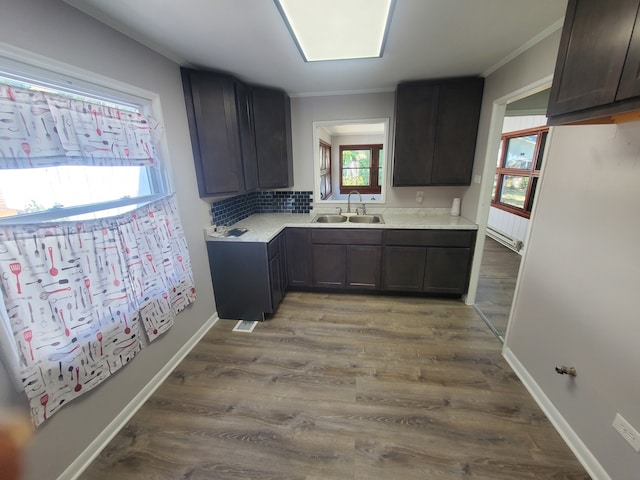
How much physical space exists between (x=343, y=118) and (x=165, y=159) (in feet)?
6.78

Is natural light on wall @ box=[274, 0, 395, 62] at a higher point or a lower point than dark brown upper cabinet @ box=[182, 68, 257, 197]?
higher

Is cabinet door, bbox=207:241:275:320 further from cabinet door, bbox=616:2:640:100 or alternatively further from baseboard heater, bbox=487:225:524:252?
baseboard heater, bbox=487:225:524:252

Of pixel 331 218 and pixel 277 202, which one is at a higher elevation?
pixel 277 202

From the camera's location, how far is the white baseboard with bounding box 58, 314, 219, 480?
133cm

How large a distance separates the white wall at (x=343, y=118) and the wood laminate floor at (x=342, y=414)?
1.55 metres


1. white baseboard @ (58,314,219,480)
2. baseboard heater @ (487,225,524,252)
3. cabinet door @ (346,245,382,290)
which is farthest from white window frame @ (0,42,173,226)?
baseboard heater @ (487,225,524,252)

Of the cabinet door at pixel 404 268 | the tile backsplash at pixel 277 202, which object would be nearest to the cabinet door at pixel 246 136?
the tile backsplash at pixel 277 202

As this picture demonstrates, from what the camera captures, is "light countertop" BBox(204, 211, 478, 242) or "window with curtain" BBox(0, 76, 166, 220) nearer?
"window with curtain" BBox(0, 76, 166, 220)

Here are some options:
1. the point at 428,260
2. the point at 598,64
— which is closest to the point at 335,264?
the point at 428,260

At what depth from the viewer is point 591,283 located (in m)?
1.32

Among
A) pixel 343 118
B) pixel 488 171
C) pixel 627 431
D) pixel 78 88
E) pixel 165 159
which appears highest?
pixel 343 118

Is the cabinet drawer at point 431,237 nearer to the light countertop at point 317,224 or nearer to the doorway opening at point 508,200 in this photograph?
the light countertop at point 317,224

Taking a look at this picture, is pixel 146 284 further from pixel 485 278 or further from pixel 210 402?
pixel 485 278

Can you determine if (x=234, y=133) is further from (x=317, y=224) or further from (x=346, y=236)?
(x=346, y=236)
